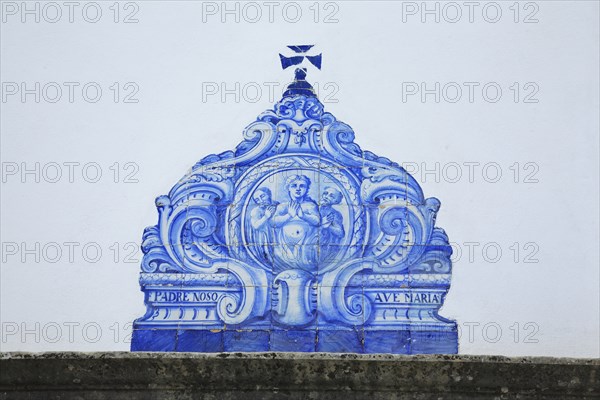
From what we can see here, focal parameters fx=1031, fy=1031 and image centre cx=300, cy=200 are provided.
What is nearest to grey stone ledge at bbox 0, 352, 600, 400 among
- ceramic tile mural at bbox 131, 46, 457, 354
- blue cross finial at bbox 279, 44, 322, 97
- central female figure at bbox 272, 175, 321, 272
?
ceramic tile mural at bbox 131, 46, 457, 354

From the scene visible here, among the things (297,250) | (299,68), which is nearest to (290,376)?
(297,250)

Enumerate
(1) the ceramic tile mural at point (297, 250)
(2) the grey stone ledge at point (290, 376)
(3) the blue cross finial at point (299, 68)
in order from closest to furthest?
(2) the grey stone ledge at point (290, 376) → (1) the ceramic tile mural at point (297, 250) → (3) the blue cross finial at point (299, 68)

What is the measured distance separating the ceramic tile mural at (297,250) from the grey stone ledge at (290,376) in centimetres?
70

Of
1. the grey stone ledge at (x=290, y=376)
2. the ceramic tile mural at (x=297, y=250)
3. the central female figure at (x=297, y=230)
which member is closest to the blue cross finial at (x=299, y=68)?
the ceramic tile mural at (x=297, y=250)

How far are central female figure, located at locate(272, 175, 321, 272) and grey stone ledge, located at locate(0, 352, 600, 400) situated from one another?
897 millimetres

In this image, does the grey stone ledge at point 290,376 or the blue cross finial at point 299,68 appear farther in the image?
the blue cross finial at point 299,68

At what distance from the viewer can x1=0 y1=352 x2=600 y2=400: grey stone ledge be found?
4082 mm

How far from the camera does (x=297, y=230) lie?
500cm

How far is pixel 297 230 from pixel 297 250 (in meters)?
0.10

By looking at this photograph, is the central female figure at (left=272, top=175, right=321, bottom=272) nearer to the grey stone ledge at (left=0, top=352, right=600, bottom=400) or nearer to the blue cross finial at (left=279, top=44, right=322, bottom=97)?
the blue cross finial at (left=279, top=44, right=322, bottom=97)

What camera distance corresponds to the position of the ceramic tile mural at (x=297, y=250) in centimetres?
489

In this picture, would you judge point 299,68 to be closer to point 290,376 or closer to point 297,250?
point 297,250

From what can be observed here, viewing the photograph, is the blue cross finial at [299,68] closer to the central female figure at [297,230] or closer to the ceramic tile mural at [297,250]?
the ceramic tile mural at [297,250]

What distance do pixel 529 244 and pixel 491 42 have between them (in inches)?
40.6
